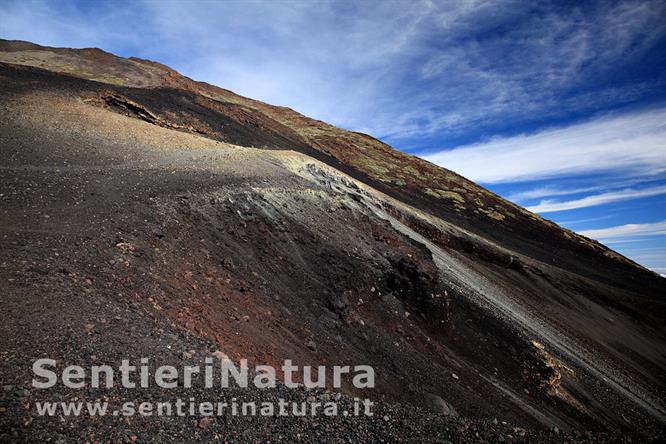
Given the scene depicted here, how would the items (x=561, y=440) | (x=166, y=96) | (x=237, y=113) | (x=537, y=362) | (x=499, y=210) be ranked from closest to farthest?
(x=561, y=440) → (x=537, y=362) → (x=166, y=96) → (x=237, y=113) → (x=499, y=210)

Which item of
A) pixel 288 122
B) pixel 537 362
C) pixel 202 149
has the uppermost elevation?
pixel 288 122

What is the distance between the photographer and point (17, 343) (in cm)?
569

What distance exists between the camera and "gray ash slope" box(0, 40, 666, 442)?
690 centimetres

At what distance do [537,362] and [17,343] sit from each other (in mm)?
20566

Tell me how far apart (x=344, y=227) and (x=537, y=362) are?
1227 cm

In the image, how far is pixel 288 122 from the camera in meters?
68.4

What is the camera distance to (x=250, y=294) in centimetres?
1215

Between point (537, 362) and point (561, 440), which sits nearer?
point (561, 440)

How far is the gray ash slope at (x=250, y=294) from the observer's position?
690 centimetres

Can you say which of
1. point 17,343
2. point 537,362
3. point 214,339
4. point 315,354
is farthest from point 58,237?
point 537,362

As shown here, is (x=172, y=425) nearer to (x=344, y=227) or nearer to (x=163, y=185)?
(x=163, y=185)

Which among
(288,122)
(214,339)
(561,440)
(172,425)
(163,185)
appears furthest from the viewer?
(288,122)

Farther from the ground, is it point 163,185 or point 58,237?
point 163,185

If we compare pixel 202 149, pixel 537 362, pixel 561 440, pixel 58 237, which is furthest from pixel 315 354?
pixel 202 149
